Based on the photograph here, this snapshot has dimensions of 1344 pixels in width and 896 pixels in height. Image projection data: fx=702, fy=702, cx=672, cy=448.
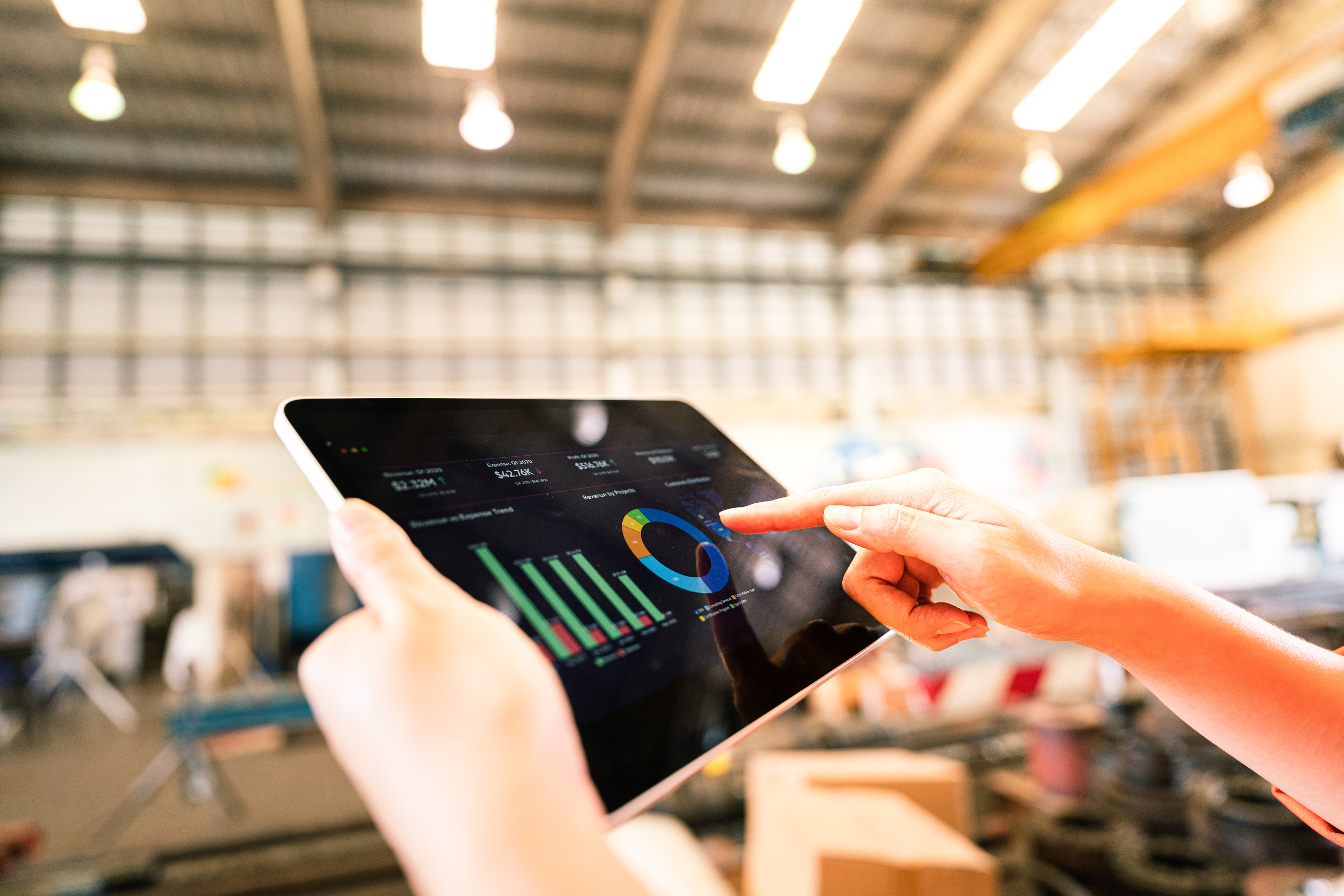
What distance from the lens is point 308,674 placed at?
37cm

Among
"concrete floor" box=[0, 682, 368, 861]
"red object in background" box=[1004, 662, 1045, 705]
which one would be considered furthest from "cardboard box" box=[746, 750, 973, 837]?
"concrete floor" box=[0, 682, 368, 861]

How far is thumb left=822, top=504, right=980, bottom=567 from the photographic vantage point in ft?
2.25

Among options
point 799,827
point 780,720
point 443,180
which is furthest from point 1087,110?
point 799,827

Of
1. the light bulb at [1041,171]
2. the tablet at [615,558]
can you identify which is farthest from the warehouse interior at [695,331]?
the tablet at [615,558]

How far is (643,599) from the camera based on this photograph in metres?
0.60

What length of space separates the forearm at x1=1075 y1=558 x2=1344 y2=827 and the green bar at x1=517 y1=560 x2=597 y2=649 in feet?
1.62

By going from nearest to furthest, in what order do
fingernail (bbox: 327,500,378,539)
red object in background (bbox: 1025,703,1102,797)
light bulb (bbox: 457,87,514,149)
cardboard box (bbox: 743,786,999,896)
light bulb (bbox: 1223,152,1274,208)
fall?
fingernail (bbox: 327,500,378,539) < cardboard box (bbox: 743,786,999,896) < red object in background (bbox: 1025,703,1102,797) < light bulb (bbox: 457,87,514,149) < light bulb (bbox: 1223,152,1274,208)

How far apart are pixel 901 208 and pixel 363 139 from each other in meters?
7.55

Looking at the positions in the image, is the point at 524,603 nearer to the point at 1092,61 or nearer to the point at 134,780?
the point at 134,780

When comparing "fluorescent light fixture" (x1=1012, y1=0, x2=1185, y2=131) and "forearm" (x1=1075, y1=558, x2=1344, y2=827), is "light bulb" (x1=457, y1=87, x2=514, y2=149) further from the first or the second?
"forearm" (x1=1075, y1=558, x2=1344, y2=827)

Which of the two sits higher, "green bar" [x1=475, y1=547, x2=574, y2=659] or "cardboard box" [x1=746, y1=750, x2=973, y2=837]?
"green bar" [x1=475, y1=547, x2=574, y2=659]

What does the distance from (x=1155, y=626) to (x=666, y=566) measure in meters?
0.48

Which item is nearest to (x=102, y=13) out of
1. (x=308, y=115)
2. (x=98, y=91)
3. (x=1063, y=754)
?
(x=98, y=91)

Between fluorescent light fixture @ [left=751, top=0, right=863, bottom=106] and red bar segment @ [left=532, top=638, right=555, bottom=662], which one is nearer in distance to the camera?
red bar segment @ [left=532, top=638, right=555, bottom=662]
